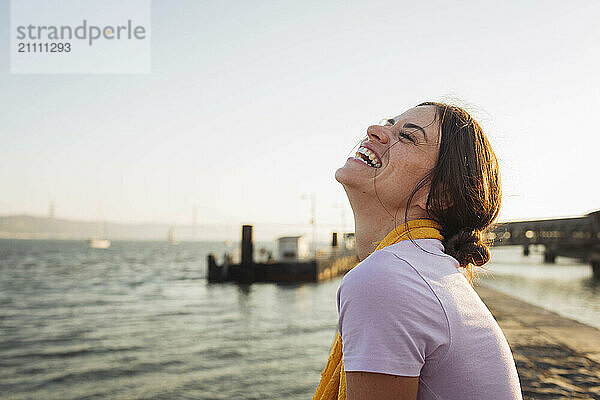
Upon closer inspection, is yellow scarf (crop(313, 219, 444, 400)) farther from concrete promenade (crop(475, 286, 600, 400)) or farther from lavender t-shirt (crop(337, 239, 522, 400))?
concrete promenade (crop(475, 286, 600, 400))

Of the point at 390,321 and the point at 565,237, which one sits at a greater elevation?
the point at 390,321

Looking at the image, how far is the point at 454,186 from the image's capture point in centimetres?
146

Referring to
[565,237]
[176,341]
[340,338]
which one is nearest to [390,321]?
[340,338]

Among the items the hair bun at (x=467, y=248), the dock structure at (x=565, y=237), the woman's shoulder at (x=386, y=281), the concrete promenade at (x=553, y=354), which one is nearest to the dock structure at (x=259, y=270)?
the dock structure at (x=565, y=237)

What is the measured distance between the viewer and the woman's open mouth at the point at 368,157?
1523mm

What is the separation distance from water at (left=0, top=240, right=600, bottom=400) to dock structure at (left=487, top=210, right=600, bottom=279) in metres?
11.1

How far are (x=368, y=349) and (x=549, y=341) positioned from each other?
701 cm

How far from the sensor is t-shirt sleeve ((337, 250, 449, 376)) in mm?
1027

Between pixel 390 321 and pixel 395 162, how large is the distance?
23.0 inches

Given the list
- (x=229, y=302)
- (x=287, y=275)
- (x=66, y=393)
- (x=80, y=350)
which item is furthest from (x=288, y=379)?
(x=287, y=275)

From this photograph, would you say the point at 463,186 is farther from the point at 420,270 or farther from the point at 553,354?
the point at 553,354

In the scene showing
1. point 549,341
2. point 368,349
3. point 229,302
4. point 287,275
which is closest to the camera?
point 368,349

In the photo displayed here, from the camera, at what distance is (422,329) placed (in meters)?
1.05

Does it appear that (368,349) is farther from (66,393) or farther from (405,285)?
(66,393)
